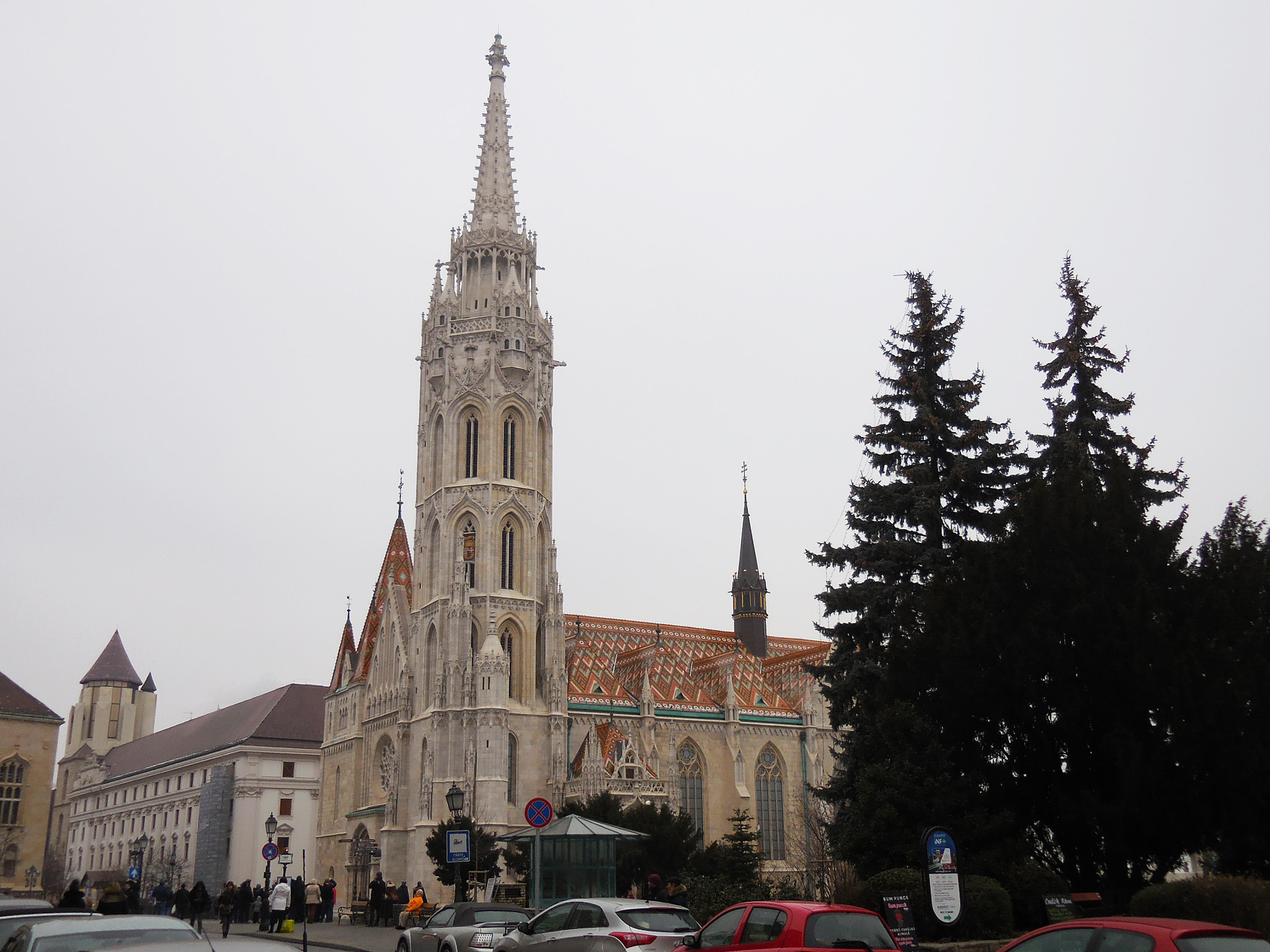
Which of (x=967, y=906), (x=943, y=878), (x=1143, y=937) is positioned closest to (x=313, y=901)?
(x=967, y=906)

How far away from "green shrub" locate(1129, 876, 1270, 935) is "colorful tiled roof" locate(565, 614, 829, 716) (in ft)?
134

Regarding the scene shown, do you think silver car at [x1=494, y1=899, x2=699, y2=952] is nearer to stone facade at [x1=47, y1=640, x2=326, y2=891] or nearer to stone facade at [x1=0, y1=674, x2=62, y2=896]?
stone facade at [x1=0, y1=674, x2=62, y2=896]

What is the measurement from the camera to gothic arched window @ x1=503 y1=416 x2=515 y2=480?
5744 centimetres

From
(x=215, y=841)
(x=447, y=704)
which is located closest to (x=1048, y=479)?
(x=447, y=704)

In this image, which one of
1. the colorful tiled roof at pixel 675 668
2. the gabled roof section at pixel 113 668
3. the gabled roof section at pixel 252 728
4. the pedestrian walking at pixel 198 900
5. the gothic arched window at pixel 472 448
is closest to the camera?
the pedestrian walking at pixel 198 900

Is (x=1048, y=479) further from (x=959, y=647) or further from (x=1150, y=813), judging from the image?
(x=1150, y=813)

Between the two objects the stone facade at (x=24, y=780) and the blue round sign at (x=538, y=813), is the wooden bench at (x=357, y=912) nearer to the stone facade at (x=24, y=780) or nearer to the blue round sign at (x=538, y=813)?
the stone facade at (x=24, y=780)

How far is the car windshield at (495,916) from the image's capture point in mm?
19547

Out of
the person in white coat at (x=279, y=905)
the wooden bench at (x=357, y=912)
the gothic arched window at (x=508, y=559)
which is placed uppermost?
the gothic arched window at (x=508, y=559)

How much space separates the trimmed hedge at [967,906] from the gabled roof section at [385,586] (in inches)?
1683

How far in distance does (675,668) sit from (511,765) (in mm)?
12896

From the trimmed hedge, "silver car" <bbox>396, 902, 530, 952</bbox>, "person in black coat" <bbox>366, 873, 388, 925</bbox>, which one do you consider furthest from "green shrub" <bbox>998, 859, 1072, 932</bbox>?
"person in black coat" <bbox>366, 873, 388, 925</bbox>

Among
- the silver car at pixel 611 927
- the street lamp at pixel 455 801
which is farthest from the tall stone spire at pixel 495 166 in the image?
the silver car at pixel 611 927

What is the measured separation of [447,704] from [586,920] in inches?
1486
